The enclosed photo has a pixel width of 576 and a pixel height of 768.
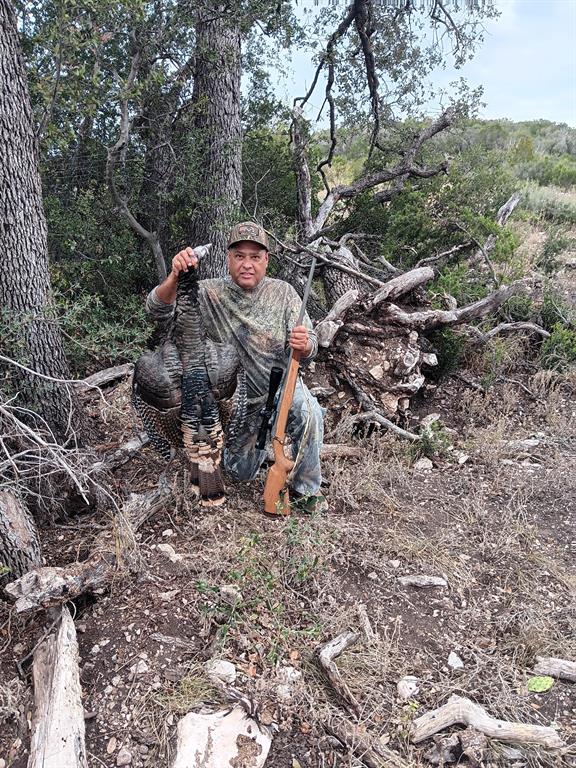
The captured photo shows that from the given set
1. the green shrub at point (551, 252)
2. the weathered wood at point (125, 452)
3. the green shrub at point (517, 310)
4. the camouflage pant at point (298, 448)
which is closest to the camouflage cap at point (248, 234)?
the camouflage pant at point (298, 448)

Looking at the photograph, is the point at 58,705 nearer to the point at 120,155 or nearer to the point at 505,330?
the point at 120,155

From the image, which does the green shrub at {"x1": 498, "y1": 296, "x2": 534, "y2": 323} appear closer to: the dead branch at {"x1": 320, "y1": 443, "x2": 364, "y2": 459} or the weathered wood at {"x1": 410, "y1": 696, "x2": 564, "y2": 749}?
the dead branch at {"x1": 320, "y1": 443, "x2": 364, "y2": 459}

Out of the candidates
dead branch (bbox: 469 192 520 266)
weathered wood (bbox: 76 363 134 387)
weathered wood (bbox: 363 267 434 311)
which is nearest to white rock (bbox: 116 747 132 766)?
weathered wood (bbox: 76 363 134 387)

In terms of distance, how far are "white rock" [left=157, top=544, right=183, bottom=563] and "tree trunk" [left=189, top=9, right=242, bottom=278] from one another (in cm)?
333

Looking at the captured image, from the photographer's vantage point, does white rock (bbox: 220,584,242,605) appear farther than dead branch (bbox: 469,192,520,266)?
No

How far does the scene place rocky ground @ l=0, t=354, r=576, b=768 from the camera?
2.32m

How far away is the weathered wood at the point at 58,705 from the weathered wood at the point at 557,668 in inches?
81.0

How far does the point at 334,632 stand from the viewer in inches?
110

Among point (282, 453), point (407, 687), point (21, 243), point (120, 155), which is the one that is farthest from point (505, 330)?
point (21, 243)

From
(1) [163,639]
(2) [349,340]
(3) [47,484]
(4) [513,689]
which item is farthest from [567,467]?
(3) [47,484]

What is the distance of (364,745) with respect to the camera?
7.39 feet

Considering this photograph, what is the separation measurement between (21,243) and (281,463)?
2.02m

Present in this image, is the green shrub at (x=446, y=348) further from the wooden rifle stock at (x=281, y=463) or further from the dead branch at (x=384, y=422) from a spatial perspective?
the wooden rifle stock at (x=281, y=463)

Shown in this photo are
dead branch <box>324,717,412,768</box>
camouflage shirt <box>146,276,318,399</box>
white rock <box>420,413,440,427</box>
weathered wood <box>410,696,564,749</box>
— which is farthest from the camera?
white rock <box>420,413,440,427</box>
